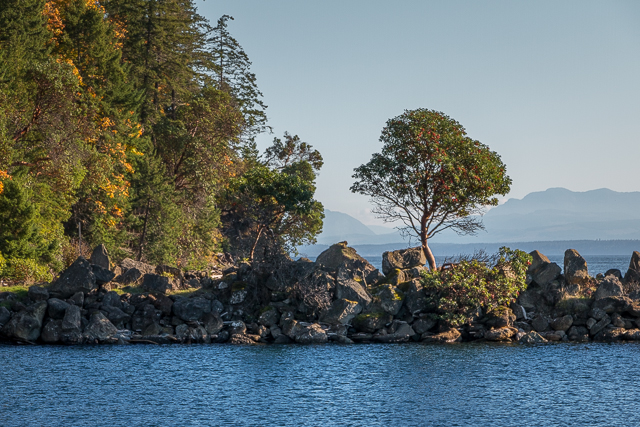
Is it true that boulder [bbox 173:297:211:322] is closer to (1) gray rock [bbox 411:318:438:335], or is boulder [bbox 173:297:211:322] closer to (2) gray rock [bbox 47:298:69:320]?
(2) gray rock [bbox 47:298:69:320]

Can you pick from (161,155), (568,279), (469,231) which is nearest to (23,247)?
(161,155)

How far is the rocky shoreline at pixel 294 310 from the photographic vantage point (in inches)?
1437

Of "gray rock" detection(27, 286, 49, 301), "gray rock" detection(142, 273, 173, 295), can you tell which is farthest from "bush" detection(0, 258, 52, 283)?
"gray rock" detection(142, 273, 173, 295)

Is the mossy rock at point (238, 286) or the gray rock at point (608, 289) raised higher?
the gray rock at point (608, 289)

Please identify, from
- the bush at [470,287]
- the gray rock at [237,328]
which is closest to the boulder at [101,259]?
the gray rock at [237,328]

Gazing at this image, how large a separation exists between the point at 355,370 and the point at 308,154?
184 feet

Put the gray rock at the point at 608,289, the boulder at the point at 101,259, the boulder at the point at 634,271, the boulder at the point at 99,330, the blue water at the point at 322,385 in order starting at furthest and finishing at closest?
the boulder at the point at 634,271
the boulder at the point at 101,259
the gray rock at the point at 608,289
the boulder at the point at 99,330
the blue water at the point at 322,385

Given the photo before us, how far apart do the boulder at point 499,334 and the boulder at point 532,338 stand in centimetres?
75

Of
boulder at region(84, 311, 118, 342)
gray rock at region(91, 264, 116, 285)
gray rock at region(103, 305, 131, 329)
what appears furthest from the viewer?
gray rock at region(91, 264, 116, 285)

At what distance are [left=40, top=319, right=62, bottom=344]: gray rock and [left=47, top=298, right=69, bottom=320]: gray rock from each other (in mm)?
Result: 774

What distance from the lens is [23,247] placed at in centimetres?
4238

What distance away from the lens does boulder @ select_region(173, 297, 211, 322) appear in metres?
37.9

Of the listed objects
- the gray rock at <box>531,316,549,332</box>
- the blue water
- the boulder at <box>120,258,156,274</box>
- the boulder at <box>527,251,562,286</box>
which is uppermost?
the boulder at <box>527,251,562,286</box>

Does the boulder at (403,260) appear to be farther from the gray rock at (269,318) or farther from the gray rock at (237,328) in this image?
Answer: the gray rock at (237,328)
